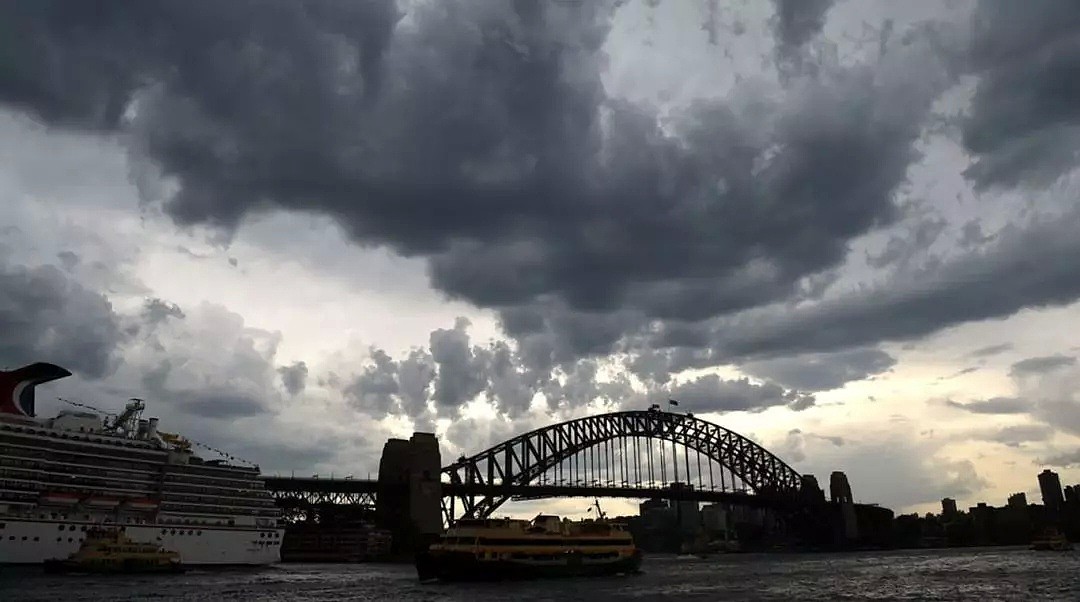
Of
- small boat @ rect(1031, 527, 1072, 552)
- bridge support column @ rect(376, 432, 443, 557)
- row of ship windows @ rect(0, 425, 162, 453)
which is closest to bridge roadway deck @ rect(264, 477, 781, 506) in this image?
bridge support column @ rect(376, 432, 443, 557)

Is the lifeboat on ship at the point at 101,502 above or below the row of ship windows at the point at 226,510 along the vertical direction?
above

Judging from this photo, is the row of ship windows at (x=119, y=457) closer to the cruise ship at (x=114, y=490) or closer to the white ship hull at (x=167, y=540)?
the cruise ship at (x=114, y=490)

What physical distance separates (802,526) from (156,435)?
494ft

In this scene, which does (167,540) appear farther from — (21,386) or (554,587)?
(554,587)

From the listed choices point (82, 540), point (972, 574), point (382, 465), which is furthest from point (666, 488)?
point (82, 540)

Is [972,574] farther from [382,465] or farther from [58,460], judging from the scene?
[58,460]

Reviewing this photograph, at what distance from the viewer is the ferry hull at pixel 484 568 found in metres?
75.7

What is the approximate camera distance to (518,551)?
259 ft

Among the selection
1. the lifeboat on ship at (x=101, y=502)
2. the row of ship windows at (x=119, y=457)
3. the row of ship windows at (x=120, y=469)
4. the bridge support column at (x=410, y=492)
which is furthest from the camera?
the bridge support column at (x=410, y=492)

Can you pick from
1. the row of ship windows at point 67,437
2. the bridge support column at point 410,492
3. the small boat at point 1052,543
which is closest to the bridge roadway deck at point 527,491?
the bridge support column at point 410,492

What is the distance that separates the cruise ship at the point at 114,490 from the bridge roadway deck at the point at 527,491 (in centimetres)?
2246

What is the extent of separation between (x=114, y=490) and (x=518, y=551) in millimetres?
43991

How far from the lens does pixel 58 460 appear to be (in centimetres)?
8675

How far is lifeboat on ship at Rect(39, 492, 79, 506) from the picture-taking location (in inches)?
3238
